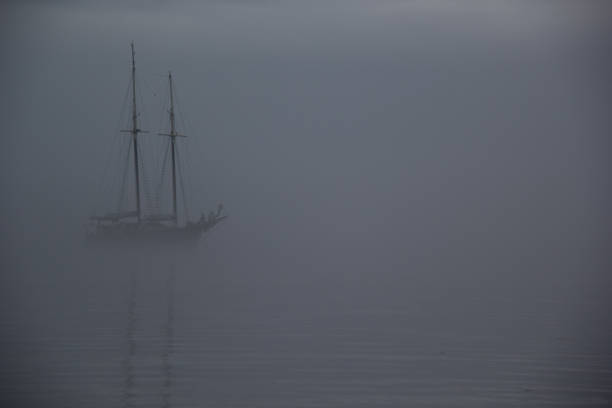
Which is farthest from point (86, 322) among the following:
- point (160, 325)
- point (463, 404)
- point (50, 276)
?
point (50, 276)

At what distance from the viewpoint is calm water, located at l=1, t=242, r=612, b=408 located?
47.9 ft

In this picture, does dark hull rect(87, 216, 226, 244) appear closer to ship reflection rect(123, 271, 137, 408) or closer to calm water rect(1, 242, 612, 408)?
calm water rect(1, 242, 612, 408)

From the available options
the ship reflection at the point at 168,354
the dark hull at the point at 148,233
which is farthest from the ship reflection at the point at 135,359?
the dark hull at the point at 148,233

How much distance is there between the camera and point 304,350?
1909 centimetres

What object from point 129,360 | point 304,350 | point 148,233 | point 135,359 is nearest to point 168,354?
point 135,359

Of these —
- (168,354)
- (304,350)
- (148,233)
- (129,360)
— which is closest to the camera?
(129,360)

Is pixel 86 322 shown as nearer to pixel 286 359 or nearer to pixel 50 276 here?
pixel 286 359

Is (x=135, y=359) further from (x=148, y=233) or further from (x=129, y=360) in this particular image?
(x=148, y=233)

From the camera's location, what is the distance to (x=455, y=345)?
1988 centimetres

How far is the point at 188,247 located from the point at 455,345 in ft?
266

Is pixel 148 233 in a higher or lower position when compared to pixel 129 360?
higher

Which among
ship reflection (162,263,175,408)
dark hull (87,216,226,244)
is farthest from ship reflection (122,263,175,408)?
dark hull (87,216,226,244)

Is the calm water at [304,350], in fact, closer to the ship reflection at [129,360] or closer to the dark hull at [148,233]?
the ship reflection at [129,360]

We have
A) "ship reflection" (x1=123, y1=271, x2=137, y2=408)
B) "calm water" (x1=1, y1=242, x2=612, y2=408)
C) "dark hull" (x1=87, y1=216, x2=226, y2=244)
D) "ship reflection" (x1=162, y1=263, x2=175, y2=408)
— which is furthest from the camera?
"dark hull" (x1=87, y1=216, x2=226, y2=244)
